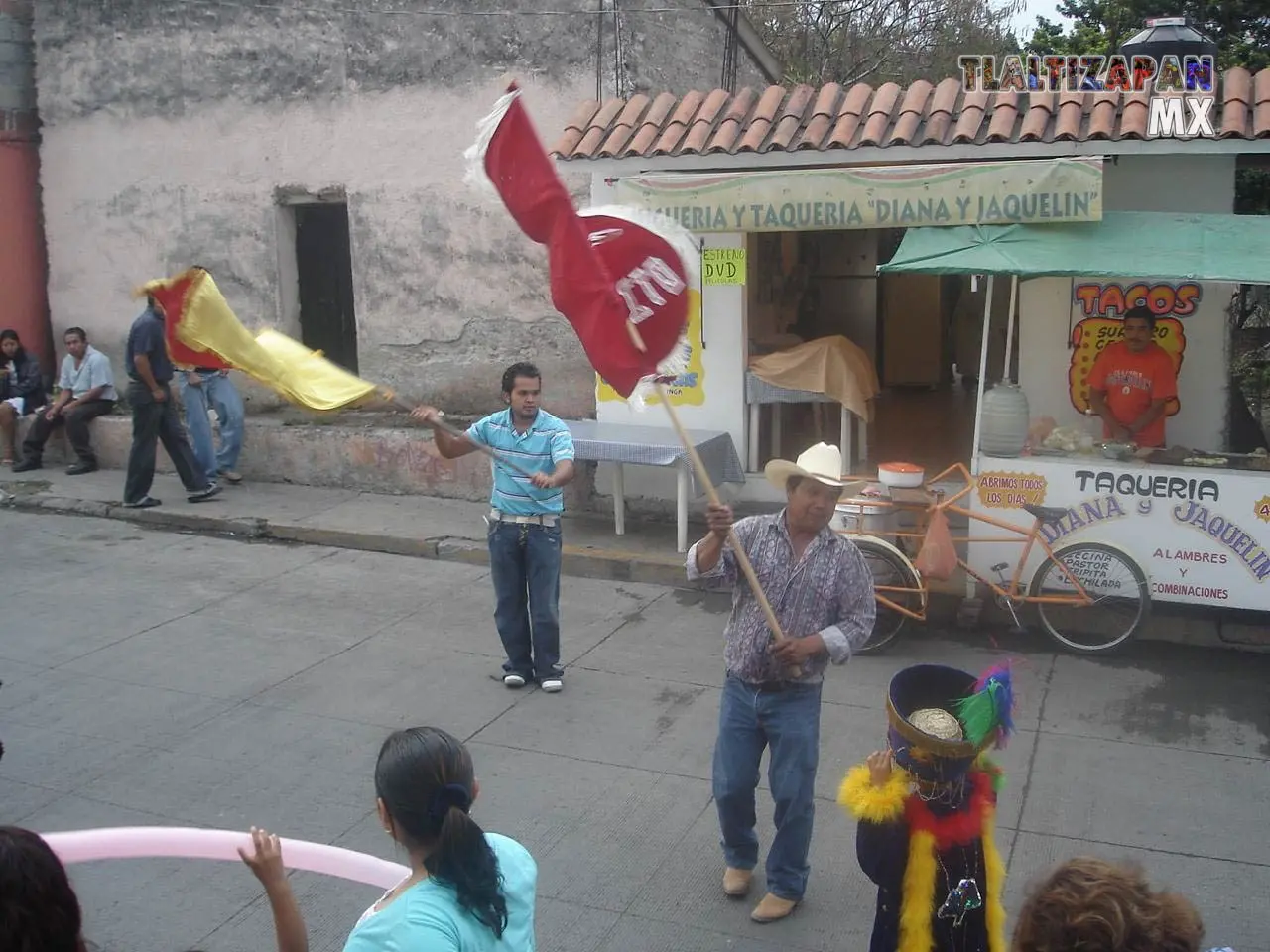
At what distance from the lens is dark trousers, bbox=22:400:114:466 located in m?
12.7

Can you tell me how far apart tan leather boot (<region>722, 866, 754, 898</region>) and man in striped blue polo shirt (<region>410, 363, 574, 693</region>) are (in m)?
2.38

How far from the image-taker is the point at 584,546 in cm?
970

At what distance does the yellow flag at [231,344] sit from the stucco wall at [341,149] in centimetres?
635

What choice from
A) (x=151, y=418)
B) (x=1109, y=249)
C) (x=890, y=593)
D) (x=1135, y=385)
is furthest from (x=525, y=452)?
(x=151, y=418)

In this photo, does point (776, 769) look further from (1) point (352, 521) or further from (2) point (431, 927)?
(1) point (352, 521)

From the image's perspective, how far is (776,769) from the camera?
179 inches

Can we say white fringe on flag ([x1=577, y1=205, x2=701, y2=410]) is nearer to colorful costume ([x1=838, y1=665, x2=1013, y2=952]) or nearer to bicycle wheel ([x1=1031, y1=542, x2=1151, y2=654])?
colorful costume ([x1=838, y1=665, x2=1013, y2=952])

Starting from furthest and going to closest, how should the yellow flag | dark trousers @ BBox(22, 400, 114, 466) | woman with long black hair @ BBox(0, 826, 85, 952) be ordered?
dark trousers @ BBox(22, 400, 114, 466) < the yellow flag < woman with long black hair @ BBox(0, 826, 85, 952)

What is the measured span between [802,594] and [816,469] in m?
0.45

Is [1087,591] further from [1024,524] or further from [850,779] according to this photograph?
[850,779]

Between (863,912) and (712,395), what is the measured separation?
5.76 metres

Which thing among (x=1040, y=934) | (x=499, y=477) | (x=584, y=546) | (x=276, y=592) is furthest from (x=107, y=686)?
(x=1040, y=934)

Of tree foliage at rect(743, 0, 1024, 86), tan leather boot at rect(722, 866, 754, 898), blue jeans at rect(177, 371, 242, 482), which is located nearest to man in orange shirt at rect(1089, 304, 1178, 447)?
tan leather boot at rect(722, 866, 754, 898)

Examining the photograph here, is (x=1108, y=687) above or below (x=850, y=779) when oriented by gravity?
below
